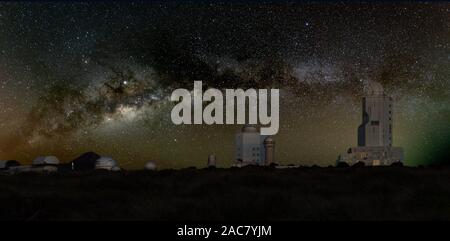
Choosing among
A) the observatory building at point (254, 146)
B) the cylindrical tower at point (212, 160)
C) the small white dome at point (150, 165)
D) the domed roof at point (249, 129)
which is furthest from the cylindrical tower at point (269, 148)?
the small white dome at point (150, 165)

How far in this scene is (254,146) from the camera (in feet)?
534

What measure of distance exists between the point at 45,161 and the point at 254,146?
74.0 m

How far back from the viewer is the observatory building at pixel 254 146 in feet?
530

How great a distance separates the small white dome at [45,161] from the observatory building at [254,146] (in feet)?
221

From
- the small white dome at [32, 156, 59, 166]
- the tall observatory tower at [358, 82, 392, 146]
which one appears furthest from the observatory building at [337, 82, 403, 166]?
the small white dome at [32, 156, 59, 166]

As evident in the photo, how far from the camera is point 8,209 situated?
25688 mm

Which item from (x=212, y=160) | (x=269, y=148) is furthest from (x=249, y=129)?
(x=212, y=160)

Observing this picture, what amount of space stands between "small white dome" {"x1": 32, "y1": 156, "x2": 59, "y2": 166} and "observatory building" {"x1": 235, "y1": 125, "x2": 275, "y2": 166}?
221 feet

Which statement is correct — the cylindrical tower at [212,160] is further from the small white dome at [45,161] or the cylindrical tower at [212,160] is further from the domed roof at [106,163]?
the domed roof at [106,163]

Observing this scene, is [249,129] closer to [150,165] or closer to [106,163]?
[150,165]

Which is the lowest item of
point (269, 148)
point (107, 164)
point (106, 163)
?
point (107, 164)
